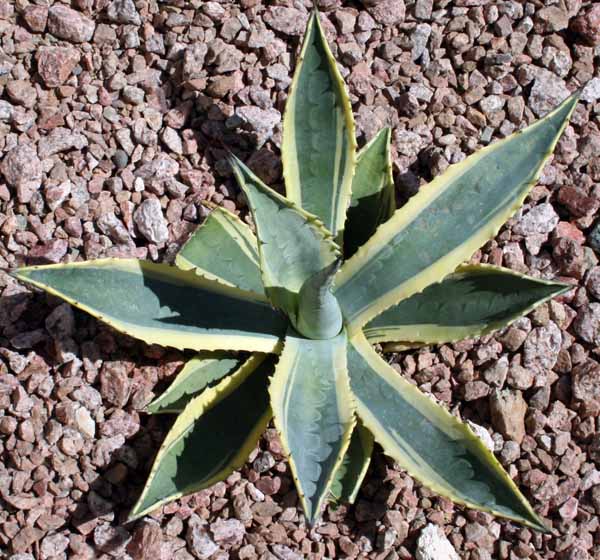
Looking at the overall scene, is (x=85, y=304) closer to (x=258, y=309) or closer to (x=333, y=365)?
(x=258, y=309)

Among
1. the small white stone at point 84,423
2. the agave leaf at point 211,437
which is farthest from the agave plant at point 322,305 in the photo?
the small white stone at point 84,423

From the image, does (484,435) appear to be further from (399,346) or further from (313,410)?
(313,410)

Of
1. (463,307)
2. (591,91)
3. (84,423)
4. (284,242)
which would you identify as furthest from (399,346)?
(591,91)

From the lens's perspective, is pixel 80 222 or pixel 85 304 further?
pixel 80 222

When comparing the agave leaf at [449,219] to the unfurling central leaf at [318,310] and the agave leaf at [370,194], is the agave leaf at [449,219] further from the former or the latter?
the agave leaf at [370,194]

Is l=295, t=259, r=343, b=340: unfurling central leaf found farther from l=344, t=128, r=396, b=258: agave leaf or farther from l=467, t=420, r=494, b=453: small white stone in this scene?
l=467, t=420, r=494, b=453: small white stone

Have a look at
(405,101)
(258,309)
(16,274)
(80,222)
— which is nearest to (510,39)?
(405,101)

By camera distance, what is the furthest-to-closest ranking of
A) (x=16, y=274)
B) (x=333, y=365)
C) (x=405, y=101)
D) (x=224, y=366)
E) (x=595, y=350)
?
(x=405, y=101), (x=595, y=350), (x=224, y=366), (x=333, y=365), (x=16, y=274)

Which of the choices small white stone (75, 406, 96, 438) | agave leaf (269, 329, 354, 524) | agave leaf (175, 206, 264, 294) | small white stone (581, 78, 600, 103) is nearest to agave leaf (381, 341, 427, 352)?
agave leaf (269, 329, 354, 524)
